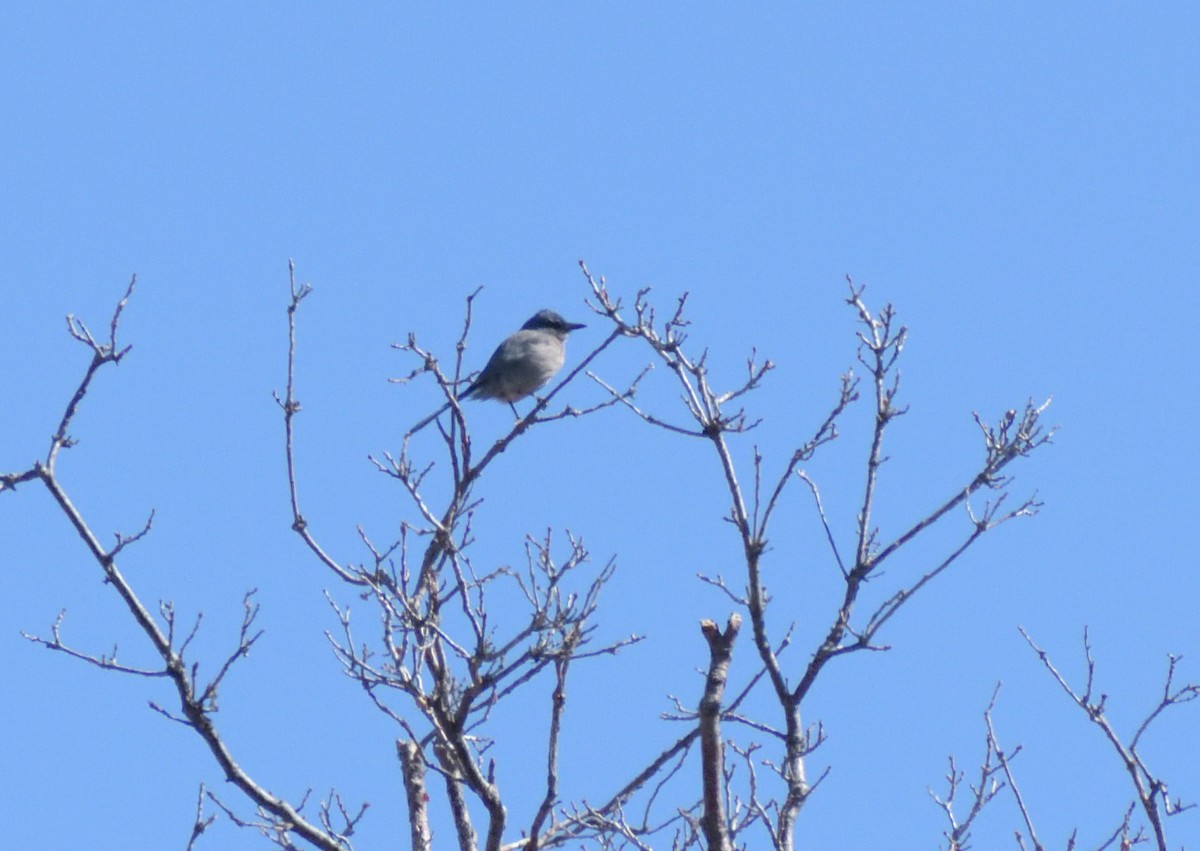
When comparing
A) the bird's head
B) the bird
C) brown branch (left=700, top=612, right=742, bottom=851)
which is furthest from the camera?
the bird's head

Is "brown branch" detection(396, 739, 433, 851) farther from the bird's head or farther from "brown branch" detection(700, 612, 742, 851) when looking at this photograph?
the bird's head

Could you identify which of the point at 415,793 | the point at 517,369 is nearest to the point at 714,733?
the point at 415,793

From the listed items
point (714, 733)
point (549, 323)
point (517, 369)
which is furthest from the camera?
point (549, 323)

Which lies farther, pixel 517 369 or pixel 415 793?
pixel 517 369

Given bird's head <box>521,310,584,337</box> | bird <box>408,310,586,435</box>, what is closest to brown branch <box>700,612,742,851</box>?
bird <box>408,310,586,435</box>

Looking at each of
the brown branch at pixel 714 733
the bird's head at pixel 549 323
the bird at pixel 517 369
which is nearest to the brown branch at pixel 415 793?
the brown branch at pixel 714 733

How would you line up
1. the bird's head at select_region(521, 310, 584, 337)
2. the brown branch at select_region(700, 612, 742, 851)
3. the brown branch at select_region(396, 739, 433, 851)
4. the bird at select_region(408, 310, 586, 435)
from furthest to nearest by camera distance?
the bird's head at select_region(521, 310, 584, 337) < the bird at select_region(408, 310, 586, 435) < the brown branch at select_region(396, 739, 433, 851) < the brown branch at select_region(700, 612, 742, 851)

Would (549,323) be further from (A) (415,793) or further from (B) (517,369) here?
(A) (415,793)

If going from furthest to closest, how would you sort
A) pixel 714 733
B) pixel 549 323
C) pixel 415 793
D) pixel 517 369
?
1. pixel 549 323
2. pixel 517 369
3. pixel 415 793
4. pixel 714 733

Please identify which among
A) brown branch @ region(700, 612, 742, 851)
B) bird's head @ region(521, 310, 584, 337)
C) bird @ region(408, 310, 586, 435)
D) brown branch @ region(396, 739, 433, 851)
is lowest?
brown branch @ region(700, 612, 742, 851)

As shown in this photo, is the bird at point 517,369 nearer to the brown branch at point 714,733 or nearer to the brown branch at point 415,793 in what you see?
the brown branch at point 415,793

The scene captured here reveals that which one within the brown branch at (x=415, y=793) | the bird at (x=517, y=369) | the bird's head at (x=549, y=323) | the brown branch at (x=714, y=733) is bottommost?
the brown branch at (x=714, y=733)

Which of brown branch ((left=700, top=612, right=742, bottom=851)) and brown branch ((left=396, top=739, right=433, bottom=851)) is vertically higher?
brown branch ((left=396, top=739, right=433, bottom=851))

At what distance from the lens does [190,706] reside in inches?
247
